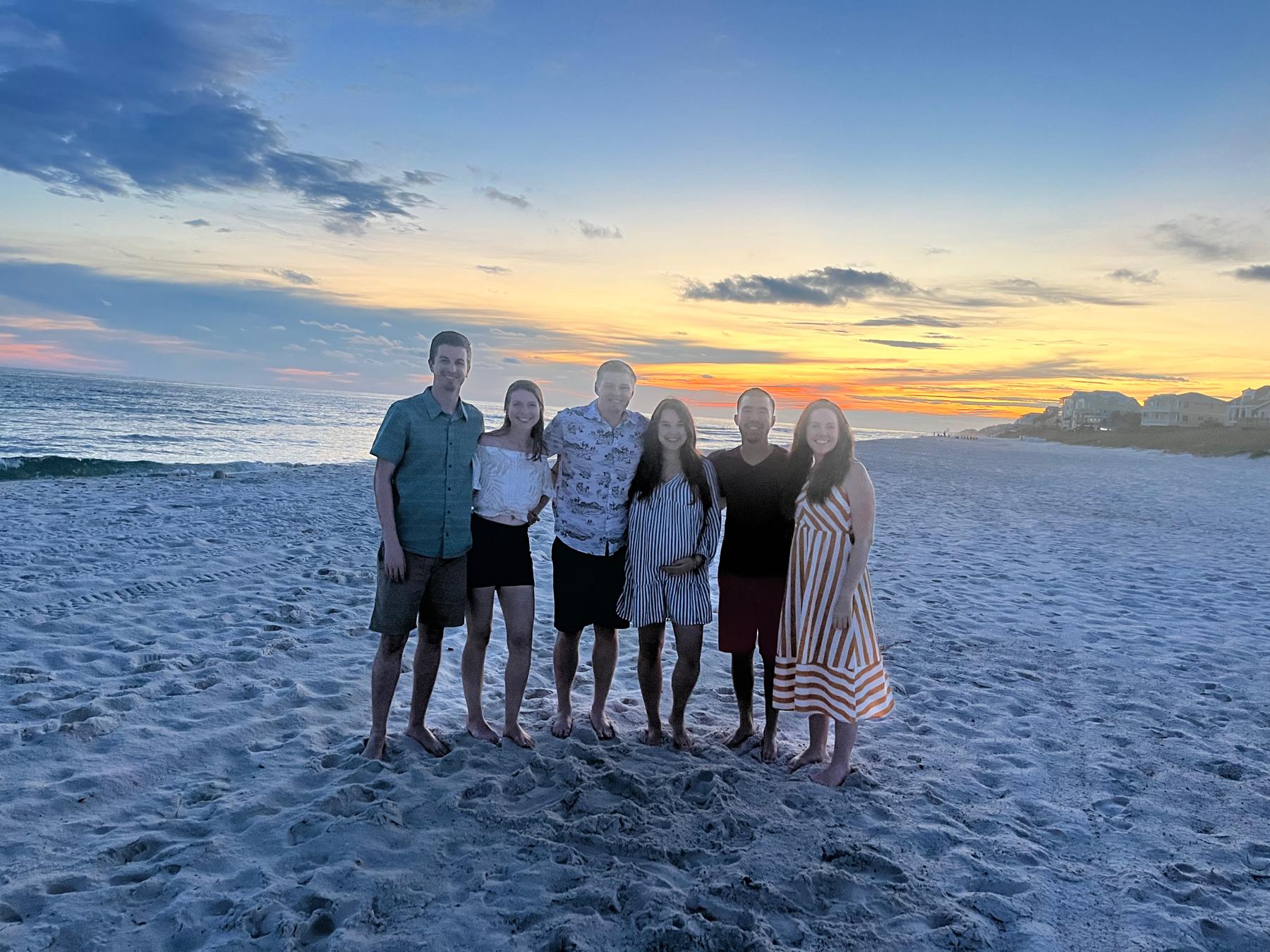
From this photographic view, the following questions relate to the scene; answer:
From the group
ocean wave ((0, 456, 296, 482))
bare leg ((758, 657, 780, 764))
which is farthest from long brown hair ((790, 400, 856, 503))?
ocean wave ((0, 456, 296, 482))

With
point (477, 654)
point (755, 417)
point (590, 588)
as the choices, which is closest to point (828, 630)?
point (755, 417)

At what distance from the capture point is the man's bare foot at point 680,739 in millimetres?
4285

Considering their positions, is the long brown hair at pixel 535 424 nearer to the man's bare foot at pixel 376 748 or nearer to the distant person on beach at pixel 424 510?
the distant person on beach at pixel 424 510

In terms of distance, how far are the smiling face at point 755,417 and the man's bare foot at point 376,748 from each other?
2495 mm

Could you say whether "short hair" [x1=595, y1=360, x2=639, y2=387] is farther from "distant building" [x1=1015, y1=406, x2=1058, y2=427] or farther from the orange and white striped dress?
"distant building" [x1=1015, y1=406, x2=1058, y2=427]

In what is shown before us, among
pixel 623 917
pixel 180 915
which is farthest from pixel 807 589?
pixel 180 915

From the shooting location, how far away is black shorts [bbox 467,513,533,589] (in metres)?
4.04

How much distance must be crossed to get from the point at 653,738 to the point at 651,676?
1.26ft

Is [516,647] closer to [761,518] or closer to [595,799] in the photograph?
[595,799]

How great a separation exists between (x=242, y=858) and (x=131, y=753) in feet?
4.36

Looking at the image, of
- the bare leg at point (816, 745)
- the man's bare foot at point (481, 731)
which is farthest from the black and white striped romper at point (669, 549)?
the man's bare foot at point (481, 731)

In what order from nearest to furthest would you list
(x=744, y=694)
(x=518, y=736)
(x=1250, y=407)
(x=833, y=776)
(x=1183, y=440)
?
(x=833, y=776), (x=518, y=736), (x=744, y=694), (x=1183, y=440), (x=1250, y=407)

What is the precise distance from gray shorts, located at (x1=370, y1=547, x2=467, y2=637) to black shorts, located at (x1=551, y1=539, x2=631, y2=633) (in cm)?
54

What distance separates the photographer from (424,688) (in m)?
4.13
